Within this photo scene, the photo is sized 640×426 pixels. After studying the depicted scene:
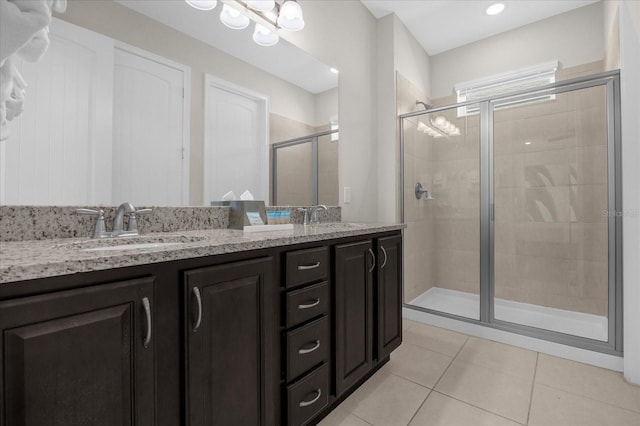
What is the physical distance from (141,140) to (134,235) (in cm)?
42

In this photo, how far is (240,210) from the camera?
1.49 metres

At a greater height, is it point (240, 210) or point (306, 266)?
point (240, 210)

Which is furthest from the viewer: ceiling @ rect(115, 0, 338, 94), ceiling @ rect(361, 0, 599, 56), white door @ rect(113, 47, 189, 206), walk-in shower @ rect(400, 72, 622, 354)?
ceiling @ rect(361, 0, 599, 56)

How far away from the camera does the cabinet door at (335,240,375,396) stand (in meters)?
1.35

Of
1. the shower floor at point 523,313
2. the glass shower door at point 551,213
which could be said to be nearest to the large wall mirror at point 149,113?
the shower floor at point 523,313

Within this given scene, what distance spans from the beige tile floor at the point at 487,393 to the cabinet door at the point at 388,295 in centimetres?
22

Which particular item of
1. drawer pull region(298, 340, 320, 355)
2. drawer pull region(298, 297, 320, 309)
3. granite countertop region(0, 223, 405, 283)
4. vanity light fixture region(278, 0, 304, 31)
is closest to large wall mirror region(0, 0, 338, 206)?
vanity light fixture region(278, 0, 304, 31)

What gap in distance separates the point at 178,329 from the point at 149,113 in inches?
37.8

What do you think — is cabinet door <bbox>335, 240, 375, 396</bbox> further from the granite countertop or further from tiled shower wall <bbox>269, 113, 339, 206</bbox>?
Answer: tiled shower wall <bbox>269, 113, 339, 206</bbox>

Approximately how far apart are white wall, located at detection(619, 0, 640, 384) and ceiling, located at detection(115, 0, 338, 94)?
1722 millimetres

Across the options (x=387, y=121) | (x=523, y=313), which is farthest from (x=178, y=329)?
(x=523, y=313)

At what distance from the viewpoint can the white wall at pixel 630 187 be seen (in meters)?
1.59

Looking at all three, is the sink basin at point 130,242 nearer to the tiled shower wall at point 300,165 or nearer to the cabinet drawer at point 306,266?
the cabinet drawer at point 306,266

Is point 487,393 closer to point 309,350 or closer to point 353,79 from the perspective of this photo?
point 309,350
